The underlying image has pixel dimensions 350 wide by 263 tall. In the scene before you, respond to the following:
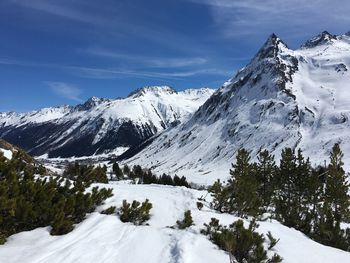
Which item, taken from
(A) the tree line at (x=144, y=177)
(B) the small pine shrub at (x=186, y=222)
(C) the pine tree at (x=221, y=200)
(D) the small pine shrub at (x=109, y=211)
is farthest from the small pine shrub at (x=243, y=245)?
(A) the tree line at (x=144, y=177)

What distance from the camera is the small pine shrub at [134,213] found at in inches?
644

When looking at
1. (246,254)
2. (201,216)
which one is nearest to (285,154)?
(201,216)

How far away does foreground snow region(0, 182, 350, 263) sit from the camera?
12.5 meters

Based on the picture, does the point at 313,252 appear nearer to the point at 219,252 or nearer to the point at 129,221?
the point at 219,252

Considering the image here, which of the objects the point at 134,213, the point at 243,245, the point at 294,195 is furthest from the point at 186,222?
Answer: the point at 294,195

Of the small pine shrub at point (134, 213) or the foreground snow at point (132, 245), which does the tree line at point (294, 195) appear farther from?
the small pine shrub at point (134, 213)

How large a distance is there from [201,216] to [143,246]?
4.36m

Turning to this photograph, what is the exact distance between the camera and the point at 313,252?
50.3 feet

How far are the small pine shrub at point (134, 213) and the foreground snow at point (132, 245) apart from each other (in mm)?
340

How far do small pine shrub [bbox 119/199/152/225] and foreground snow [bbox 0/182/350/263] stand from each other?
1.12ft

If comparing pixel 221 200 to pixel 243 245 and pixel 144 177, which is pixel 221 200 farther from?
pixel 144 177

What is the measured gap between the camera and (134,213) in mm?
16625

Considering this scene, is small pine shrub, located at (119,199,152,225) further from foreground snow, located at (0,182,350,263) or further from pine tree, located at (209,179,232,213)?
pine tree, located at (209,179,232,213)

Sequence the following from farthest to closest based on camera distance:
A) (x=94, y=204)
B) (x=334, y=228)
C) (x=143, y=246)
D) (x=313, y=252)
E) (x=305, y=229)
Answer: (x=305, y=229) < (x=334, y=228) < (x=94, y=204) < (x=313, y=252) < (x=143, y=246)
